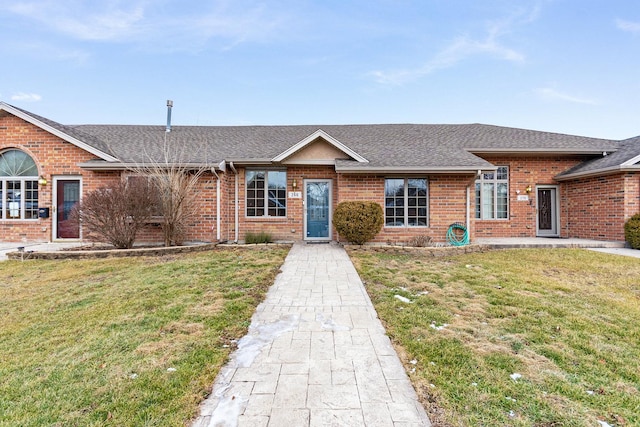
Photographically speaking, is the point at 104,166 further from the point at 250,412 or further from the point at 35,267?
the point at 250,412

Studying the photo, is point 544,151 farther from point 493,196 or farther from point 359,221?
point 359,221

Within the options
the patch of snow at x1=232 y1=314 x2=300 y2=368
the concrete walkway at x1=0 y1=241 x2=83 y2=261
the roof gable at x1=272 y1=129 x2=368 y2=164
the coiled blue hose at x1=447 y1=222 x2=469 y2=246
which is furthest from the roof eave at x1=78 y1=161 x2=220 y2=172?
the coiled blue hose at x1=447 y1=222 x2=469 y2=246

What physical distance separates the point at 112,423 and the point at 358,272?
16.8 ft

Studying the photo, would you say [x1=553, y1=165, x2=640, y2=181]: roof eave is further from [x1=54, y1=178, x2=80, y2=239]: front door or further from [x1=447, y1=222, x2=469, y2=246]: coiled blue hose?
[x1=54, y1=178, x2=80, y2=239]: front door

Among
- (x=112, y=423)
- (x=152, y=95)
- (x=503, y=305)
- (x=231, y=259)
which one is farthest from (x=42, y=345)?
(x=152, y=95)

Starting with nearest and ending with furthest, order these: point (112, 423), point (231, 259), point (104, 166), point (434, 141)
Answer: point (112, 423) < point (231, 259) < point (104, 166) < point (434, 141)

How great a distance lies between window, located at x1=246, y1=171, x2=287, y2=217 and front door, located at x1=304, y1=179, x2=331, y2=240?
923 millimetres

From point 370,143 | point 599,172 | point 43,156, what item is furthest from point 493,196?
point 43,156

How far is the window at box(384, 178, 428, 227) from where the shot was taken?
10734mm

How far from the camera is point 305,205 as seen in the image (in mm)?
11289

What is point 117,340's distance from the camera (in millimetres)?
3332

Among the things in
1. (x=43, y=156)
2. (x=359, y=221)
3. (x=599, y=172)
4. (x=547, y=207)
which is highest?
(x=43, y=156)

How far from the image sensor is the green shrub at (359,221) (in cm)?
953

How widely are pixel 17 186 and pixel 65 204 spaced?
1875 millimetres
